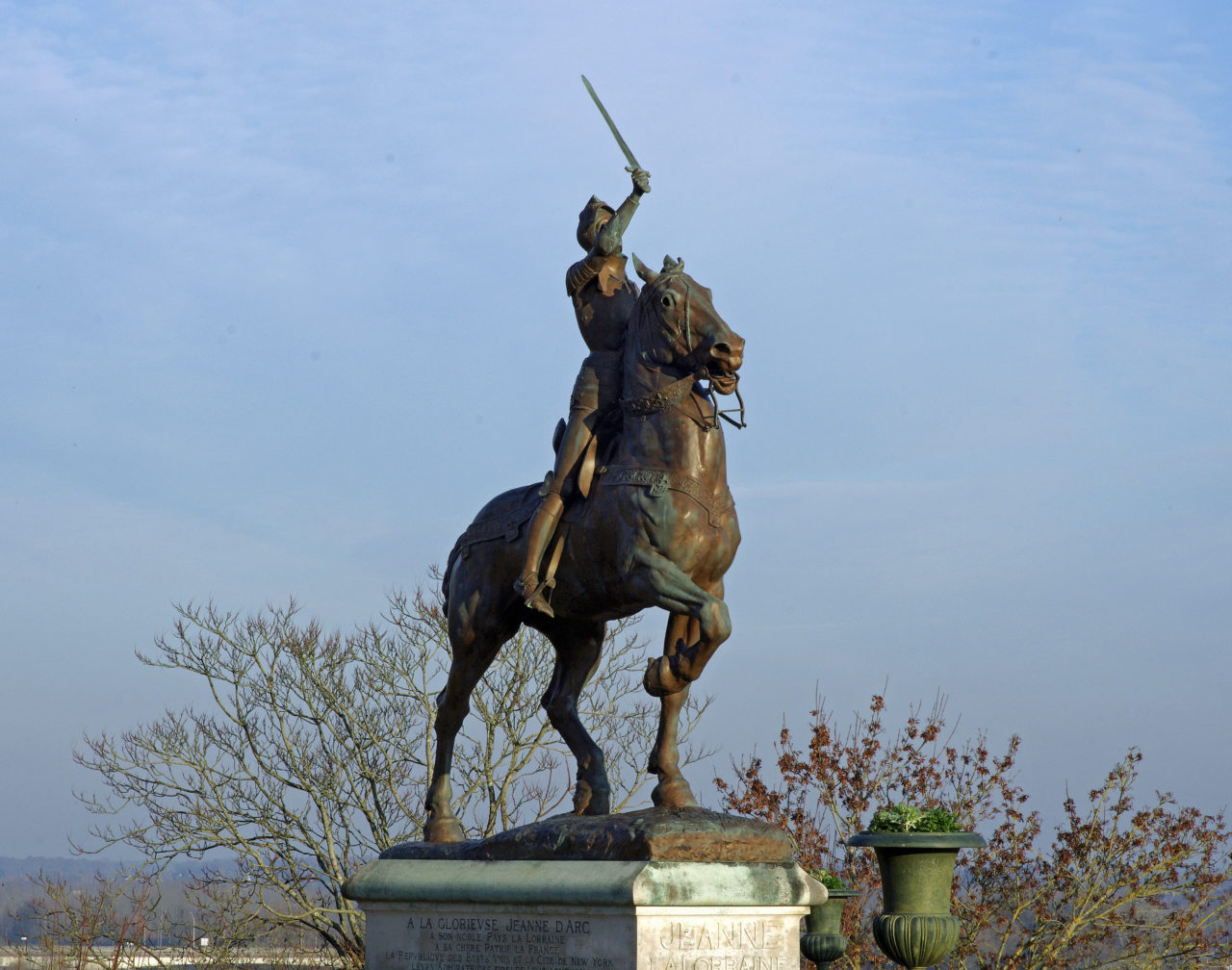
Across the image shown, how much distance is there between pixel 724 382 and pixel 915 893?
4.25 metres

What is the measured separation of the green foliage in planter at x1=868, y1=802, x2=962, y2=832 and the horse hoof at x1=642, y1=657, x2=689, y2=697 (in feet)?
11.7

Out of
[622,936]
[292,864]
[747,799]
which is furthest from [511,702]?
[622,936]

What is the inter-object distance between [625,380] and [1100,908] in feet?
31.0

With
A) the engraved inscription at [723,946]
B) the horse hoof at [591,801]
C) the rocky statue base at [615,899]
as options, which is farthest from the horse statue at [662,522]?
the engraved inscription at [723,946]

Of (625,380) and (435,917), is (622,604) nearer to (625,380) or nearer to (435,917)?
(625,380)

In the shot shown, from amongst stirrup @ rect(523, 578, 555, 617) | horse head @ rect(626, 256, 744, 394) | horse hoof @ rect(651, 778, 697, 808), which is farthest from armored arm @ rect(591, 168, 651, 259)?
horse hoof @ rect(651, 778, 697, 808)

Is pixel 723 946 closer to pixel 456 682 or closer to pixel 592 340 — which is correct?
pixel 456 682

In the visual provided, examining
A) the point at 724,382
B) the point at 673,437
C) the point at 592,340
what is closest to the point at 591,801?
the point at 673,437

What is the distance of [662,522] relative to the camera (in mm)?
7062

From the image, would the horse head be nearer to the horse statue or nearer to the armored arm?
the horse statue

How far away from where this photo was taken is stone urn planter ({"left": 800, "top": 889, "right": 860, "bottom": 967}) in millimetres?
10812

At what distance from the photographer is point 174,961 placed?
70.5ft

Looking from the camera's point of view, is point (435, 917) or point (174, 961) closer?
point (435, 917)

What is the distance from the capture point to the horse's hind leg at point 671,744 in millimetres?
7172
